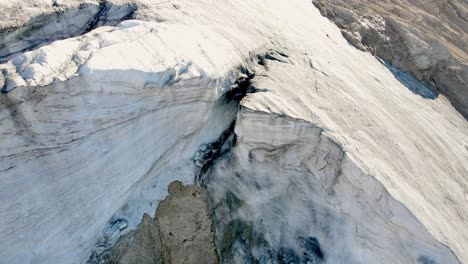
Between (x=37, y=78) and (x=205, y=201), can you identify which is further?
(x=205, y=201)

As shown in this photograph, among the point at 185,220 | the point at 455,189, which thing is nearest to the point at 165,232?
the point at 185,220

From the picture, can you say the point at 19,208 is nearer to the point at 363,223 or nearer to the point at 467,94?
the point at 363,223

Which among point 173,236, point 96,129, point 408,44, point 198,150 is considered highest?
point 96,129

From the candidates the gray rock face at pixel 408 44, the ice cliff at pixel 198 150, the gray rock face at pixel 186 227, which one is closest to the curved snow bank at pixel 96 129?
the ice cliff at pixel 198 150

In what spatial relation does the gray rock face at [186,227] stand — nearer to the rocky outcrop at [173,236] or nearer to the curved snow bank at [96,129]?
the rocky outcrop at [173,236]

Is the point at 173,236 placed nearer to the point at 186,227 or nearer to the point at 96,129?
the point at 186,227

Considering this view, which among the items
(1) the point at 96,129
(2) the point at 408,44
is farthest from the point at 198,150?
(2) the point at 408,44
